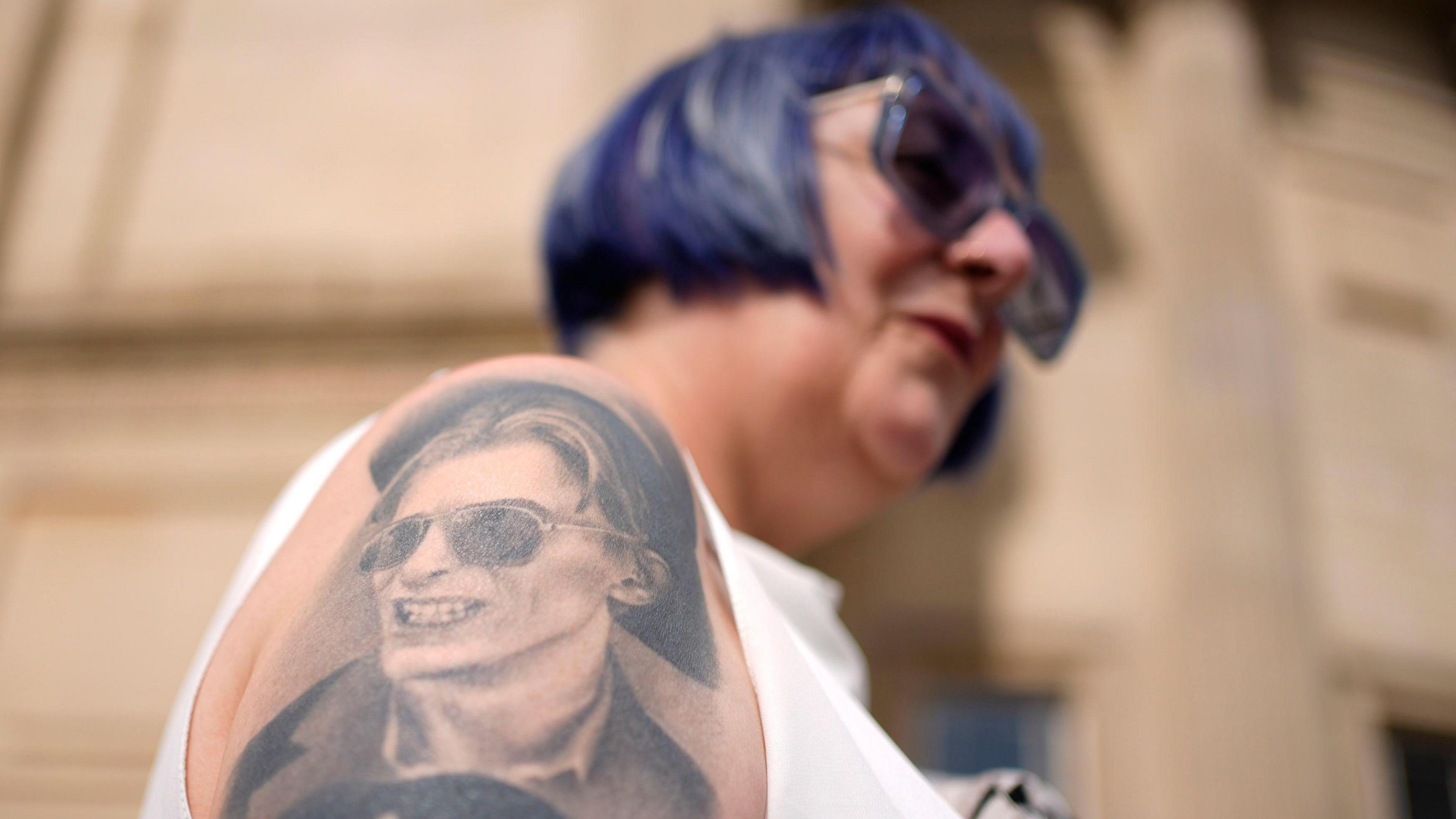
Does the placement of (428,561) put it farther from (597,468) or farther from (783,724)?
(783,724)

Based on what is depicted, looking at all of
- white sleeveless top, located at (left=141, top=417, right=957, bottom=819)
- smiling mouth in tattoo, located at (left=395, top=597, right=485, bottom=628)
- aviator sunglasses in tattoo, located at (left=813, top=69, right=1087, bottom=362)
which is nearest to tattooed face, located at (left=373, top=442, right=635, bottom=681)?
smiling mouth in tattoo, located at (left=395, top=597, right=485, bottom=628)

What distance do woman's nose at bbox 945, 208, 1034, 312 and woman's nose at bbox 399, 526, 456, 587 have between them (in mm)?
847

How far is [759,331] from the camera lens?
114 cm

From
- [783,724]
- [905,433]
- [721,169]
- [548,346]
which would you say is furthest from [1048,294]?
[548,346]

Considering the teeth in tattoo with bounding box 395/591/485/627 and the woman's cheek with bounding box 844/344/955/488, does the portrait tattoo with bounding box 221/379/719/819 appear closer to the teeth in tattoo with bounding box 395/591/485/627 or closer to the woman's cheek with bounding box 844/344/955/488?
the teeth in tattoo with bounding box 395/591/485/627

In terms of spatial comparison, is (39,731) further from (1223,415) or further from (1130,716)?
(1223,415)

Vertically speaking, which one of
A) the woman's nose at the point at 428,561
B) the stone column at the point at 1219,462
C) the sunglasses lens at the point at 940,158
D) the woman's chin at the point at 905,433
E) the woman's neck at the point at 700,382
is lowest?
the stone column at the point at 1219,462

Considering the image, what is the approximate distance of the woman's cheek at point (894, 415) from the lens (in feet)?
3.83

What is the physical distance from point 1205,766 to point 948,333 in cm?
225

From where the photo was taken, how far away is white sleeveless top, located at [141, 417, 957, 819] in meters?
0.62

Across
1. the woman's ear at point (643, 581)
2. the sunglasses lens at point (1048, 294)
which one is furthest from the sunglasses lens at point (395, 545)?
the sunglasses lens at point (1048, 294)

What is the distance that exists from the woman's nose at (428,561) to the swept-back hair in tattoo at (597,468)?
1.7 inches

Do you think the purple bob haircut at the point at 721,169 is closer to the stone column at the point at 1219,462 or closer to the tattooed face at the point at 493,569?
the tattooed face at the point at 493,569

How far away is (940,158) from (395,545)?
0.92 m
